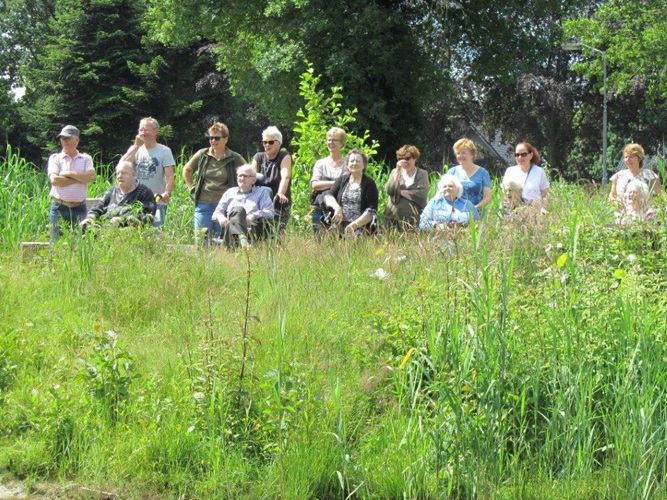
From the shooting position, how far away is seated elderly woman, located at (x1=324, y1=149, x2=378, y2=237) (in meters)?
9.41

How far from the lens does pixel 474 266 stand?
5.15 meters

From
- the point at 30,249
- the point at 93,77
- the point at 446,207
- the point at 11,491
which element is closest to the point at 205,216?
the point at 30,249

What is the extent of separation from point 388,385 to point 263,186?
4.91m

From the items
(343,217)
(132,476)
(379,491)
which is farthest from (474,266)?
(343,217)

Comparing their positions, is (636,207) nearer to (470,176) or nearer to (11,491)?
(470,176)

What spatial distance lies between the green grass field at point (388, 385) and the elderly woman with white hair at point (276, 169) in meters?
3.41

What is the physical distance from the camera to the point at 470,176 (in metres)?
9.31

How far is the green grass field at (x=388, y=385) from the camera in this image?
418 centimetres

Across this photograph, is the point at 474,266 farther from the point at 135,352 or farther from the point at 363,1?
the point at 363,1

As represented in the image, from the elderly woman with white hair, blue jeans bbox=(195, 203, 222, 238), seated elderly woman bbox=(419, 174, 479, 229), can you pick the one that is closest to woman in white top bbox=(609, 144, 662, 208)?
seated elderly woman bbox=(419, 174, 479, 229)

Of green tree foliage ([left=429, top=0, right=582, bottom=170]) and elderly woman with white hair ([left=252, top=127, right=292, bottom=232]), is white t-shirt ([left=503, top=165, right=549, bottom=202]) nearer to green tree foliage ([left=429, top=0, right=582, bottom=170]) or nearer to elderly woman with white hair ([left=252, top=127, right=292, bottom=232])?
elderly woman with white hair ([left=252, top=127, right=292, bottom=232])

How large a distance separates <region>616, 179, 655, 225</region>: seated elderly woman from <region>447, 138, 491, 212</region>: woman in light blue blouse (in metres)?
2.31

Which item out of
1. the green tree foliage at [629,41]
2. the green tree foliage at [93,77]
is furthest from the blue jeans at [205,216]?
the green tree foliage at [93,77]

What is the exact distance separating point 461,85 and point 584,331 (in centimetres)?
3756
